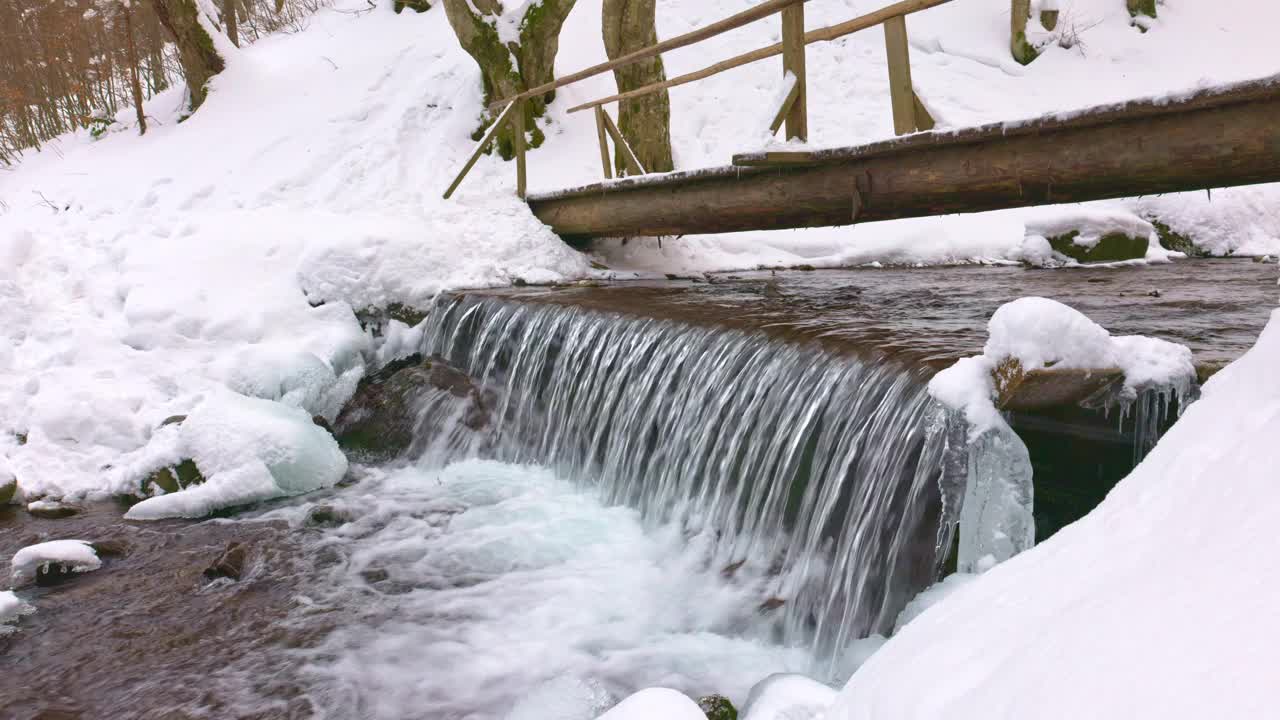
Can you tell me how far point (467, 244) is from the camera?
766 cm

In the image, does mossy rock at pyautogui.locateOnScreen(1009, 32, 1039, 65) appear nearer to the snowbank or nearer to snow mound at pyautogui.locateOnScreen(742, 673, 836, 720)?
the snowbank

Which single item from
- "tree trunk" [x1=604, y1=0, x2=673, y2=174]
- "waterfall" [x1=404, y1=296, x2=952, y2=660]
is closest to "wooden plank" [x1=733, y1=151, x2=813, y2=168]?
"waterfall" [x1=404, y1=296, x2=952, y2=660]

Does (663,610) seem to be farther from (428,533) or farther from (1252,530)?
(1252,530)

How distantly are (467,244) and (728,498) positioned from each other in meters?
4.46

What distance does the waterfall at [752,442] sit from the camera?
9.86 feet

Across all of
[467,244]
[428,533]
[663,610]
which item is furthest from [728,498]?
[467,244]

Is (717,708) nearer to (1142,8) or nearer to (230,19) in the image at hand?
(1142,8)

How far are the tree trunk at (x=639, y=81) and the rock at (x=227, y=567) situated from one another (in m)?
5.81

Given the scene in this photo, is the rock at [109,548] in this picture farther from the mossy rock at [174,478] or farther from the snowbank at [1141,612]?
the snowbank at [1141,612]

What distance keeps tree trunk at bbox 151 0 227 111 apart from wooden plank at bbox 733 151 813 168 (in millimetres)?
10012

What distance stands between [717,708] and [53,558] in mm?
3398

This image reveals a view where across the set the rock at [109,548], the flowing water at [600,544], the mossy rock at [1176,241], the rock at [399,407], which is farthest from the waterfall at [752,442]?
the mossy rock at [1176,241]

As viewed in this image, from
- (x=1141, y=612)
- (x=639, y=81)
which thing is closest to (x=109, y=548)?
(x=1141, y=612)

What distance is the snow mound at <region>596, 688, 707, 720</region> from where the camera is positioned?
77.5 inches
